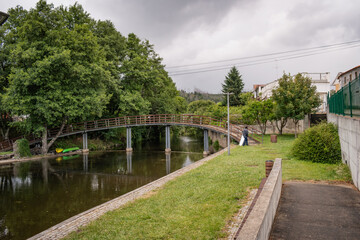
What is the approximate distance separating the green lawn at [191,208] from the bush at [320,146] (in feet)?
4.31

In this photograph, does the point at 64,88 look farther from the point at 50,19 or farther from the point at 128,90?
the point at 128,90

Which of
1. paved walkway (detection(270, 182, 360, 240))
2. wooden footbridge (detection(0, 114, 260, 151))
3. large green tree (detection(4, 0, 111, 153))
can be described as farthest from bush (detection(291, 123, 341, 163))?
large green tree (detection(4, 0, 111, 153))

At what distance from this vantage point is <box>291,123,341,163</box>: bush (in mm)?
12961

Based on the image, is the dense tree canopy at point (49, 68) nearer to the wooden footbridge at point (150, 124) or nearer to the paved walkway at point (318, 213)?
the wooden footbridge at point (150, 124)

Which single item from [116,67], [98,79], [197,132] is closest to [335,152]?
[98,79]

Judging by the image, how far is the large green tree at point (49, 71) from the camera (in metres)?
23.8

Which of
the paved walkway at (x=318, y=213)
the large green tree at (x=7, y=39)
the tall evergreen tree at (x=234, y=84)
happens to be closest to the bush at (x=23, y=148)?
the large green tree at (x=7, y=39)

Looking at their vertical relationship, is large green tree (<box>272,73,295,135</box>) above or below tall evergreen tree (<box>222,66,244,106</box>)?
below

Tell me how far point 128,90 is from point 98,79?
7.39 meters

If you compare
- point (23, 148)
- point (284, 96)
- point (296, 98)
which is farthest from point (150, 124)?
point (296, 98)

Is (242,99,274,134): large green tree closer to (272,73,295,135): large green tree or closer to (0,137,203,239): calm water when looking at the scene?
(272,73,295,135): large green tree

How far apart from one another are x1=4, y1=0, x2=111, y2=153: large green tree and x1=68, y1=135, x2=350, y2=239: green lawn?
61.2 feet

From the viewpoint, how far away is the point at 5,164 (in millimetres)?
22969

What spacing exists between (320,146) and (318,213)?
820 centimetres
